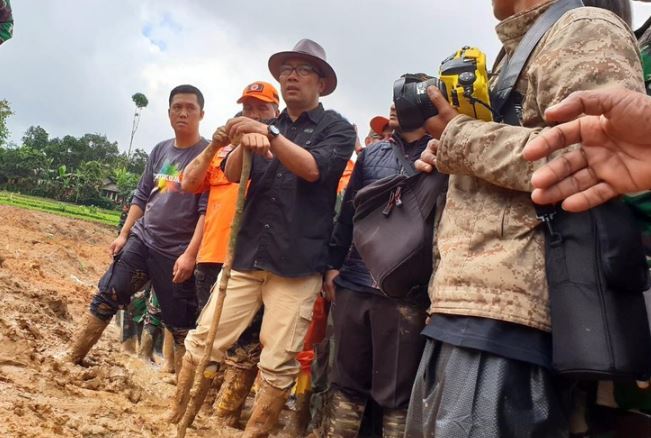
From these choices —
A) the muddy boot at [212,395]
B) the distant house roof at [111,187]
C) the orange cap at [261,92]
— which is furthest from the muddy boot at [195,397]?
the distant house roof at [111,187]

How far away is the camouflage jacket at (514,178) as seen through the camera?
136cm

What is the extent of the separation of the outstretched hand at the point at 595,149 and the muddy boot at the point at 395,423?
1553 mm

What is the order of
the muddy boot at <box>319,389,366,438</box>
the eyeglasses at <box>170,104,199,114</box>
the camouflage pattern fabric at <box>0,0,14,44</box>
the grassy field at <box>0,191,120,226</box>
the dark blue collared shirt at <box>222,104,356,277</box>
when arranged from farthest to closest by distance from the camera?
the grassy field at <box>0,191,120,226</box> → the eyeglasses at <box>170,104,199,114</box> → the camouflage pattern fabric at <box>0,0,14,44</box> → the dark blue collared shirt at <box>222,104,356,277</box> → the muddy boot at <box>319,389,366,438</box>

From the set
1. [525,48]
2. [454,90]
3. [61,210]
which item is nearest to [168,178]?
[454,90]

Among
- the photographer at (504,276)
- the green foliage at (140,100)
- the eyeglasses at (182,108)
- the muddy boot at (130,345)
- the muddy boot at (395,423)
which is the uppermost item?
A: the green foliage at (140,100)

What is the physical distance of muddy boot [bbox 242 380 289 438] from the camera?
2766 millimetres

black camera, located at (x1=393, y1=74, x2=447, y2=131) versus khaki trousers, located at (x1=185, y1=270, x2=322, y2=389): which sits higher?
black camera, located at (x1=393, y1=74, x2=447, y2=131)

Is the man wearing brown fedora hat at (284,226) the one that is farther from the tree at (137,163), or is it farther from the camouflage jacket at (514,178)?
the tree at (137,163)

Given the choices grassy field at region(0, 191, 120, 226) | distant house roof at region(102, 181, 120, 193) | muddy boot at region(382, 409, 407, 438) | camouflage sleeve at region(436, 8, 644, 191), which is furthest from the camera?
distant house roof at region(102, 181, 120, 193)

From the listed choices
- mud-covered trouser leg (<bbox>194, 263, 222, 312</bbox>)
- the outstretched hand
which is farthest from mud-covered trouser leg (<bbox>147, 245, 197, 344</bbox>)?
the outstretched hand

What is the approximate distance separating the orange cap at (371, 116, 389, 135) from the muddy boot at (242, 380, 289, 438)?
102 inches

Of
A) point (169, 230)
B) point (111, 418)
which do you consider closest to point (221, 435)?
point (111, 418)

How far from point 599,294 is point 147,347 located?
16.1 ft

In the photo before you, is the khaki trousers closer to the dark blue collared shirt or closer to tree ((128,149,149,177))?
the dark blue collared shirt
